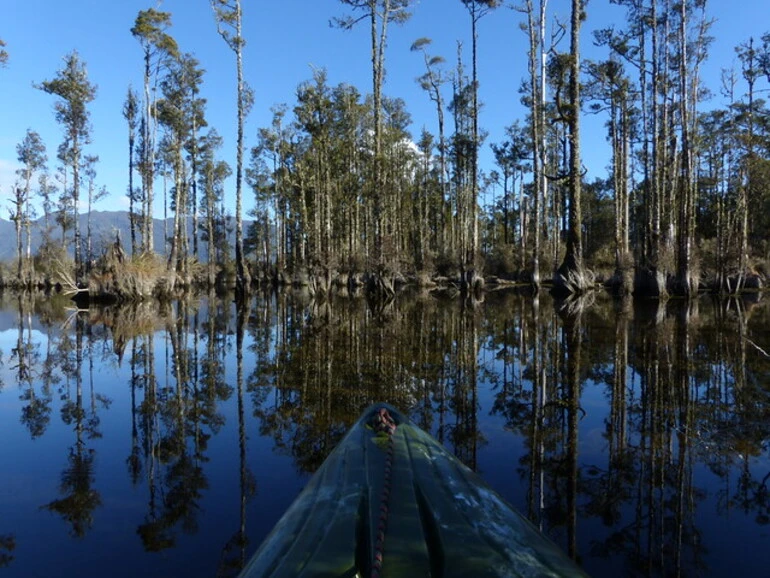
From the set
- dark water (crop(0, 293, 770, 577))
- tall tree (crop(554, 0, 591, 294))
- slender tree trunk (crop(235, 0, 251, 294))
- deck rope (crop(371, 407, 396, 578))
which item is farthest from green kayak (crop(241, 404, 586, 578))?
slender tree trunk (crop(235, 0, 251, 294))

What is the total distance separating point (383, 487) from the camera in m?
1.90

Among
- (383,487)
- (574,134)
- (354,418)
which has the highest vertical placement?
(574,134)

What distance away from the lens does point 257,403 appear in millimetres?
4566

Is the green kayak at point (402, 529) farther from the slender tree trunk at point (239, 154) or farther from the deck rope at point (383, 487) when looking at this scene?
the slender tree trunk at point (239, 154)

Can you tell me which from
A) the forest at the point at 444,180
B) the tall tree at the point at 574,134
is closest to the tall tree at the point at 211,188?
the forest at the point at 444,180

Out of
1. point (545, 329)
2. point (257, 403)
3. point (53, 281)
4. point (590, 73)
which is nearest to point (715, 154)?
point (590, 73)

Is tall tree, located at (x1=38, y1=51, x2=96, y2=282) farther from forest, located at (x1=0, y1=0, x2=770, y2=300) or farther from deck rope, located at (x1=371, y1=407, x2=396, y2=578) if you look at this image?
deck rope, located at (x1=371, y1=407, x2=396, y2=578)

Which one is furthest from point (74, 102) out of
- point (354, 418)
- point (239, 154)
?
point (354, 418)

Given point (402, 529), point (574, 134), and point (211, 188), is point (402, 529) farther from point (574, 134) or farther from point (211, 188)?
point (211, 188)

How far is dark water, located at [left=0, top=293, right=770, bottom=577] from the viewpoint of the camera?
218 centimetres

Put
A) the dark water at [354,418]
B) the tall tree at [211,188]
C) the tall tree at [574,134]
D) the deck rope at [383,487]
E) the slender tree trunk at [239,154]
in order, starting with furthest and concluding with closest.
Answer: the tall tree at [211,188]
the slender tree trunk at [239,154]
the tall tree at [574,134]
the dark water at [354,418]
the deck rope at [383,487]

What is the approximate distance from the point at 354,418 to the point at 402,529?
2449mm

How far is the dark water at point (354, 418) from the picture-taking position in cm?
218

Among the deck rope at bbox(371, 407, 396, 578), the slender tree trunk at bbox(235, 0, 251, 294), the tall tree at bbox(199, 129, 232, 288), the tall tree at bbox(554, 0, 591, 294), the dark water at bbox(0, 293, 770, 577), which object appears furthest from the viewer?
the tall tree at bbox(199, 129, 232, 288)
